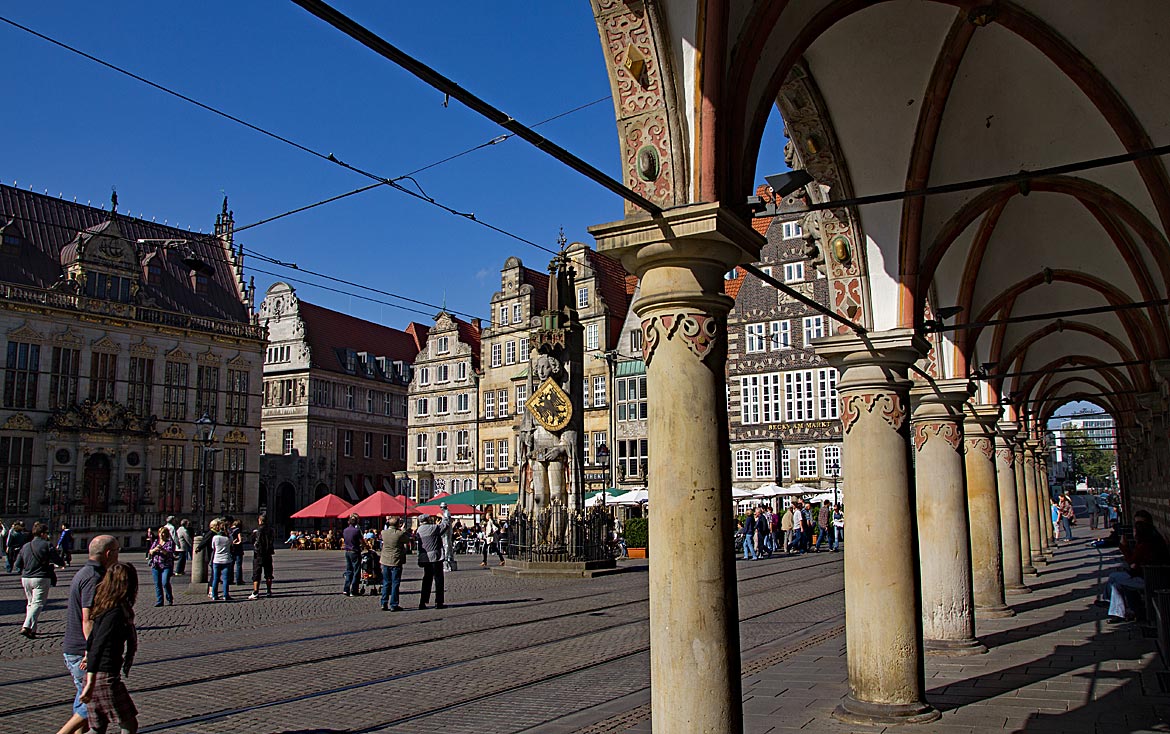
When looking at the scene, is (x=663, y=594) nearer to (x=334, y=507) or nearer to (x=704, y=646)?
(x=704, y=646)

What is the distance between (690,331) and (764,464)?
119 feet

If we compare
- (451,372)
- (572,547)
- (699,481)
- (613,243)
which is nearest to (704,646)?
(699,481)

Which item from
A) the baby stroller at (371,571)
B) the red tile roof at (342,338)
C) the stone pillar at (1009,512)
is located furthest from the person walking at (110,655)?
the red tile roof at (342,338)

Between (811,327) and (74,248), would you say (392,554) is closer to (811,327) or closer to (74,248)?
(811,327)

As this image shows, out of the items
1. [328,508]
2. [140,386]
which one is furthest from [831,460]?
[140,386]

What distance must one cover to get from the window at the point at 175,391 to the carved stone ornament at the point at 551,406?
2753cm

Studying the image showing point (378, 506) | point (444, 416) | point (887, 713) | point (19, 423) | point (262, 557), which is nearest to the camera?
point (887, 713)

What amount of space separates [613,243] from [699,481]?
1343 mm

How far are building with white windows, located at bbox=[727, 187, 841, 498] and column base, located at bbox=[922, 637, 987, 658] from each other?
2745cm

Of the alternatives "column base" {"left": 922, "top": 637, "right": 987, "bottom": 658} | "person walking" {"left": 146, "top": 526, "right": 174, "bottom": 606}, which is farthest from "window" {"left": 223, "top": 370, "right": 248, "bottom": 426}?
"column base" {"left": 922, "top": 637, "right": 987, "bottom": 658}

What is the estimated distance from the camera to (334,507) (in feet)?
92.7

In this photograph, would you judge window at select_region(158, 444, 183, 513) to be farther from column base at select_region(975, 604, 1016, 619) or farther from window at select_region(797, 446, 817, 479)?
column base at select_region(975, 604, 1016, 619)

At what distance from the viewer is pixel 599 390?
45188 mm

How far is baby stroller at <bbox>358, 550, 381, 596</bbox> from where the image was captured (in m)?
18.8
